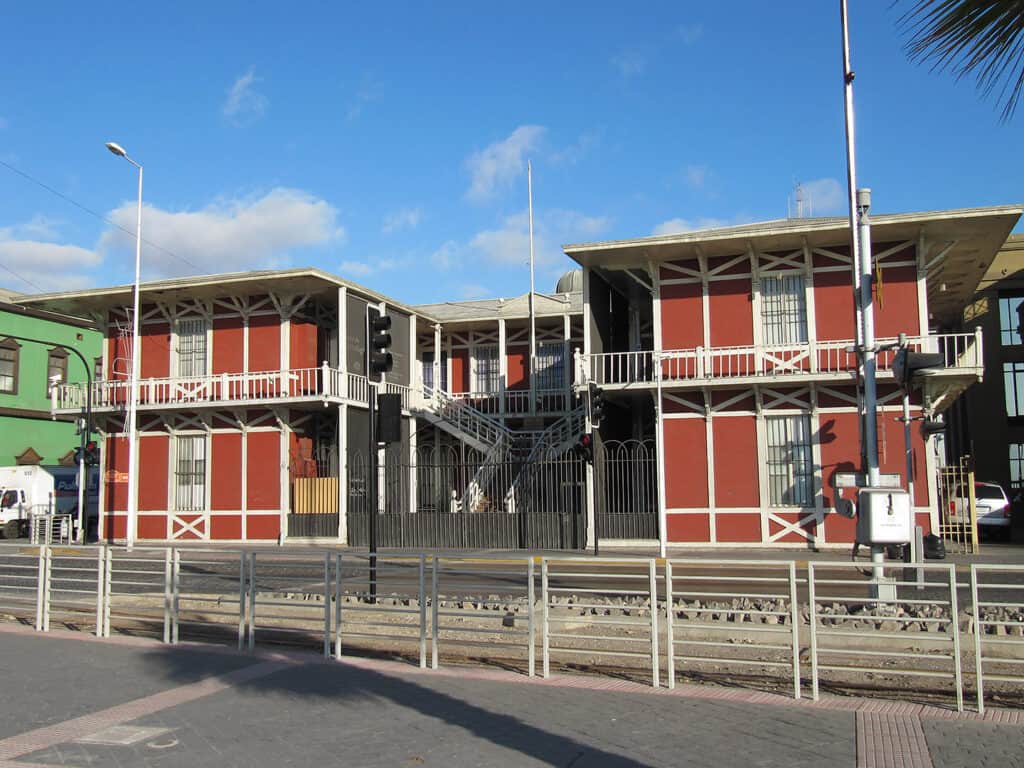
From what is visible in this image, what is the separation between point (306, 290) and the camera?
101ft

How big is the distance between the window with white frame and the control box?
2625 cm

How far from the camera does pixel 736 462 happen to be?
25828 mm

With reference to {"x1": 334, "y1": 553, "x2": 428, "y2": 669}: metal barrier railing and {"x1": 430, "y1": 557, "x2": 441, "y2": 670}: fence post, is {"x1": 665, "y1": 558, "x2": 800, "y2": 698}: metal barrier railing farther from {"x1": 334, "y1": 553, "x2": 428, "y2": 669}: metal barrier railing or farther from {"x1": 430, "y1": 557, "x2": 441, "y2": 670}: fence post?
{"x1": 334, "y1": 553, "x2": 428, "y2": 669}: metal barrier railing

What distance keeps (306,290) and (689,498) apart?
1396 cm

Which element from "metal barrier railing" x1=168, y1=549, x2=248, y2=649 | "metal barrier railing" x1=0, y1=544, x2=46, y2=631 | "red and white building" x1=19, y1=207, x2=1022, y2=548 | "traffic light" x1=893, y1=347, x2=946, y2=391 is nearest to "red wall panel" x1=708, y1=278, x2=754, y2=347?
"red and white building" x1=19, y1=207, x2=1022, y2=548

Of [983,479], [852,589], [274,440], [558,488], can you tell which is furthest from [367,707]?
[983,479]

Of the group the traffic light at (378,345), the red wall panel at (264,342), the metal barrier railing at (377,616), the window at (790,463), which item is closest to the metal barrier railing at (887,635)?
the metal barrier railing at (377,616)

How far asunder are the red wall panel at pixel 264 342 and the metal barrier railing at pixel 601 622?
17.1m

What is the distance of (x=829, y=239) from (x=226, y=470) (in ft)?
64.9

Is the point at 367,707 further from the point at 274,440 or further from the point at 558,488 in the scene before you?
the point at 274,440

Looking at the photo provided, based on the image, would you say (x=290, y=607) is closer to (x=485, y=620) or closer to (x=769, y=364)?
(x=485, y=620)

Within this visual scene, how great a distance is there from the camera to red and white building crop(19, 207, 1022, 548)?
991 inches

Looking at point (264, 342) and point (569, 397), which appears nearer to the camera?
point (264, 342)

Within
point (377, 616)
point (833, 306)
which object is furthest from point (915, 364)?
point (833, 306)
